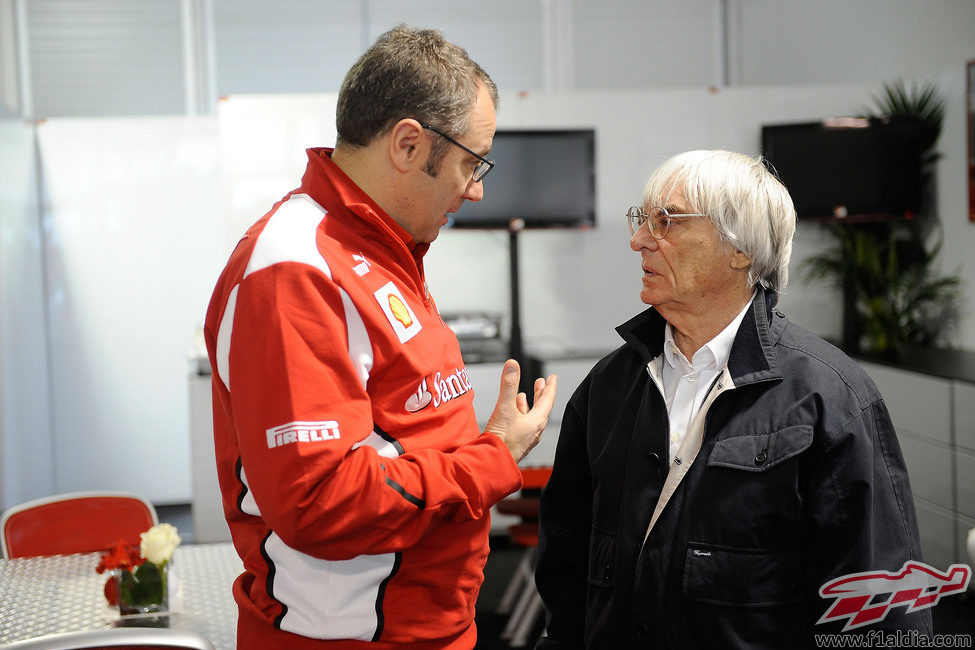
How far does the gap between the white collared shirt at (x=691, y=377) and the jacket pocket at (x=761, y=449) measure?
0.13 meters

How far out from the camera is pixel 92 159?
6082 mm

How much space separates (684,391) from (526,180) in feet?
12.3

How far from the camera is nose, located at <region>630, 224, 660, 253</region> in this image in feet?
5.51

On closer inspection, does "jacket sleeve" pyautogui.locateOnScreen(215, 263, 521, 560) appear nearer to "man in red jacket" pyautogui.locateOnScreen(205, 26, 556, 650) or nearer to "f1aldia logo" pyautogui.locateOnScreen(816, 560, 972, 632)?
"man in red jacket" pyautogui.locateOnScreen(205, 26, 556, 650)

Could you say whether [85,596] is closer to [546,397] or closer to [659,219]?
[546,397]

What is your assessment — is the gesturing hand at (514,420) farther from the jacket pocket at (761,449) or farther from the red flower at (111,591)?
the red flower at (111,591)

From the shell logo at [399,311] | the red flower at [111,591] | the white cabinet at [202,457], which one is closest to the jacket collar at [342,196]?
the shell logo at [399,311]

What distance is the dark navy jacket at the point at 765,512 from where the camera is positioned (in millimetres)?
1406

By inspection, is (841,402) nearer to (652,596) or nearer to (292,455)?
(652,596)

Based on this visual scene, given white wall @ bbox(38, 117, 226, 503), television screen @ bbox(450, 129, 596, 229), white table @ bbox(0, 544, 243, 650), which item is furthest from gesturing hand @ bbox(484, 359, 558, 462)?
white wall @ bbox(38, 117, 226, 503)

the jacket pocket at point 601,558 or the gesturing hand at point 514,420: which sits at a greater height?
the gesturing hand at point 514,420

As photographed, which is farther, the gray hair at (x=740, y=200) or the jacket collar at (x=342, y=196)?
the gray hair at (x=740, y=200)

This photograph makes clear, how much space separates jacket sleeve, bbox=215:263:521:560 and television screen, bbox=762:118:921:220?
4516 mm

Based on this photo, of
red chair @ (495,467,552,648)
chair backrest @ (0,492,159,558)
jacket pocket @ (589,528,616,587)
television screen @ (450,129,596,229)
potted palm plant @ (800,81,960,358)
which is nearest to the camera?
jacket pocket @ (589,528,616,587)
